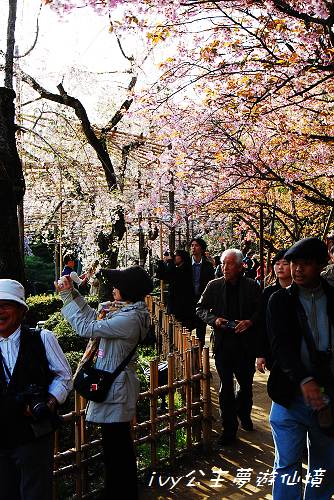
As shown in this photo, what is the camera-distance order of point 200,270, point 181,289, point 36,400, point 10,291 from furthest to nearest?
point 200,270
point 181,289
point 10,291
point 36,400

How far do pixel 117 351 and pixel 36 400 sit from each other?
82cm

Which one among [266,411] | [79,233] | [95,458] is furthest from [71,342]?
[79,233]

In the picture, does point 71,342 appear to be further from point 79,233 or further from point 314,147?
point 79,233

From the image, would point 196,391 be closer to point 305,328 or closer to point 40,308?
point 305,328

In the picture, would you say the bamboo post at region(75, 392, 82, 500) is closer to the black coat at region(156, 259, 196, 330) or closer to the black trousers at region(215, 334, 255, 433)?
the black trousers at region(215, 334, 255, 433)

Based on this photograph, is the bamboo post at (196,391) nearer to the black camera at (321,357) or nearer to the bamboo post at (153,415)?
the bamboo post at (153,415)

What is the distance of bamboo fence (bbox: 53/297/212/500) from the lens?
3139 mm

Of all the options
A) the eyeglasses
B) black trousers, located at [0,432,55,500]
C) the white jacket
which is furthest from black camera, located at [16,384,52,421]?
the white jacket

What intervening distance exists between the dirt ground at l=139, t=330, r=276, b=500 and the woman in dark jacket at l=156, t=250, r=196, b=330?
7.55ft

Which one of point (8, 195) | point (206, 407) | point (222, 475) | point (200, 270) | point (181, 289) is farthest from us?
point (200, 270)

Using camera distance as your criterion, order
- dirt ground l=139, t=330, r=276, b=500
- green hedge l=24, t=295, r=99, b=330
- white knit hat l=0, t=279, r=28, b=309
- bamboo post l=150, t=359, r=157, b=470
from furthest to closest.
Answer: green hedge l=24, t=295, r=99, b=330
bamboo post l=150, t=359, r=157, b=470
dirt ground l=139, t=330, r=276, b=500
white knit hat l=0, t=279, r=28, b=309

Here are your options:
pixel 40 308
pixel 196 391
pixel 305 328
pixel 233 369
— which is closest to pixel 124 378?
pixel 305 328

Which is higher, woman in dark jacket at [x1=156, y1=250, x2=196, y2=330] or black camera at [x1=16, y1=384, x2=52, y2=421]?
woman in dark jacket at [x1=156, y1=250, x2=196, y2=330]

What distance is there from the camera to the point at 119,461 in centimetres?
290
